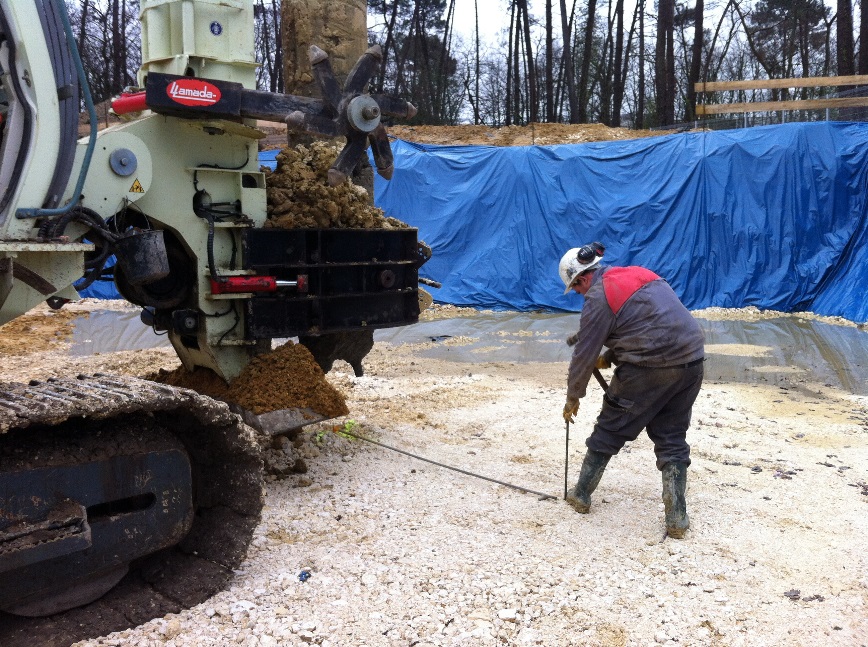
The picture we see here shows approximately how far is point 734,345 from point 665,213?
4.43 meters

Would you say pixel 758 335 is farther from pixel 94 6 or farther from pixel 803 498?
pixel 94 6

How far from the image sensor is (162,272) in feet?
13.2

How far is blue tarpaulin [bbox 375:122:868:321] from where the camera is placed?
12.8 m

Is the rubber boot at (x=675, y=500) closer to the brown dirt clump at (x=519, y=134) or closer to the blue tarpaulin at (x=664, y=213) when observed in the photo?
the blue tarpaulin at (x=664, y=213)

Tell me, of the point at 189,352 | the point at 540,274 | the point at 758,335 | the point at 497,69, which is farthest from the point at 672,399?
the point at 497,69

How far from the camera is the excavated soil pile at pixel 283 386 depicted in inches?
181

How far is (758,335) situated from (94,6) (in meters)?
24.1

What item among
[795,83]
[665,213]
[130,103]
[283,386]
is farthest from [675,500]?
[795,83]

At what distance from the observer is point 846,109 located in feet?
44.7

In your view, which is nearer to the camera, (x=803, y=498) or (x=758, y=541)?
(x=758, y=541)

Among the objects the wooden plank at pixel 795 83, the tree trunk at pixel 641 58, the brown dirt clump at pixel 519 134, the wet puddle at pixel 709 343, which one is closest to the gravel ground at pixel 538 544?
the wet puddle at pixel 709 343

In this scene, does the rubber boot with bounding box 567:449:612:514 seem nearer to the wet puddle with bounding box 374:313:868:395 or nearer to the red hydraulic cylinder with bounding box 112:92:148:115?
the red hydraulic cylinder with bounding box 112:92:148:115

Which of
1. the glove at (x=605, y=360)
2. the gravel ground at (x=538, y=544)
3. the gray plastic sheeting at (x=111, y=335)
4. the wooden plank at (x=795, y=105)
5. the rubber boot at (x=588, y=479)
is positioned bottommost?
the gravel ground at (x=538, y=544)

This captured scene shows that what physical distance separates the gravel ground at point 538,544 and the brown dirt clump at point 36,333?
541cm
